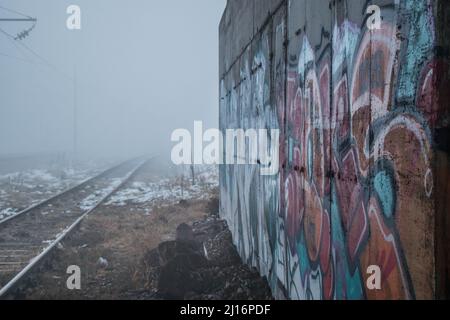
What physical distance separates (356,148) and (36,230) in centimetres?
931

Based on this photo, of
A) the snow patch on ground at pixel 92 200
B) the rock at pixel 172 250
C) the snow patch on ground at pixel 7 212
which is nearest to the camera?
the rock at pixel 172 250

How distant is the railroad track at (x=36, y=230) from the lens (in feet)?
23.4

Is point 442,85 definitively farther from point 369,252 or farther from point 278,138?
point 278,138

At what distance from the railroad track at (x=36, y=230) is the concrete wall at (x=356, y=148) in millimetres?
4268

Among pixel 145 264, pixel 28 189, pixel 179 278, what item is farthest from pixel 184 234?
pixel 28 189

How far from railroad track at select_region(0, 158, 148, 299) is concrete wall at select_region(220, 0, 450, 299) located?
14.0 ft

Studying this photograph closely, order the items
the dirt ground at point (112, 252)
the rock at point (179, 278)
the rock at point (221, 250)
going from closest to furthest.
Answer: the rock at point (179, 278) → the dirt ground at point (112, 252) → the rock at point (221, 250)

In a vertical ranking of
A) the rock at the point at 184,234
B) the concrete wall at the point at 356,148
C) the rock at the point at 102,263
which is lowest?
the rock at the point at 102,263

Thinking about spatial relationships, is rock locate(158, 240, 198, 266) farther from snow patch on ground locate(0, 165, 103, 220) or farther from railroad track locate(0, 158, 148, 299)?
snow patch on ground locate(0, 165, 103, 220)

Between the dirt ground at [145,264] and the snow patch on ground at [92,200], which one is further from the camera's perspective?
the snow patch on ground at [92,200]

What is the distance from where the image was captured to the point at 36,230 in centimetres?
1023

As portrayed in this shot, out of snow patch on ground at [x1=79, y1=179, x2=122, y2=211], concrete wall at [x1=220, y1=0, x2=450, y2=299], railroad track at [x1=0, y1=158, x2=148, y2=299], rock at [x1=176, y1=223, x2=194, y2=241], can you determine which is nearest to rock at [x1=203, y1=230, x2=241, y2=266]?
rock at [x1=176, y1=223, x2=194, y2=241]

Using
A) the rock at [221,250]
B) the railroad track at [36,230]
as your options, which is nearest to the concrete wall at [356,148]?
the rock at [221,250]

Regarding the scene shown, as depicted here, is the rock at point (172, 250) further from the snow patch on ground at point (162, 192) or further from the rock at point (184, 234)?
the snow patch on ground at point (162, 192)
